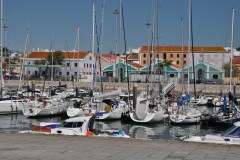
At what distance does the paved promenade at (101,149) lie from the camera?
12114mm

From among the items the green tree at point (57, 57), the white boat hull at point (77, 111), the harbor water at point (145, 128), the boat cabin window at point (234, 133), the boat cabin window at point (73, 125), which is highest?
the green tree at point (57, 57)

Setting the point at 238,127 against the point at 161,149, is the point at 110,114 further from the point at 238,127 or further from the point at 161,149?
the point at 161,149

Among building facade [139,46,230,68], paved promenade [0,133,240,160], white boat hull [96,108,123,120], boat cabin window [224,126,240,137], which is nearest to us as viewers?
paved promenade [0,133,240,160]

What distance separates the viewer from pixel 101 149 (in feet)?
43.6

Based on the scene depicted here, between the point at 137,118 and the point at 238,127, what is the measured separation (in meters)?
17.0

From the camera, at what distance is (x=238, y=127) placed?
57.4 feet

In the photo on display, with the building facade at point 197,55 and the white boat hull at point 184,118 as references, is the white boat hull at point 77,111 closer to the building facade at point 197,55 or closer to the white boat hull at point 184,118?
the white boat hull at point 184,118

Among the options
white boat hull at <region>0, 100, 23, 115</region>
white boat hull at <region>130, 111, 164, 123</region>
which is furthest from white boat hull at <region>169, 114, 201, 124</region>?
white boat hull at <region>0, 100, 23, 115</region>

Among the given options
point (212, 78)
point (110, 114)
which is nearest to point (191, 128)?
point (110, 114)

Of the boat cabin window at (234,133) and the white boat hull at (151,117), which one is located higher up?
the boat cabin window at (234,133)

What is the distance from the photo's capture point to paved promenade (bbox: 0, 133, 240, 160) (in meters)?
12.1

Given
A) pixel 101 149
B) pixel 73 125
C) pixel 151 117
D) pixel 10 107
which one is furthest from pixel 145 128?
pixel 101 149

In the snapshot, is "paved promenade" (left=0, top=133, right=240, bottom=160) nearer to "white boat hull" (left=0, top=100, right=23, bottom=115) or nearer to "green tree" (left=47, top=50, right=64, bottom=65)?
"white boat hull" (left=0, top=100, right=23, bottom=115)

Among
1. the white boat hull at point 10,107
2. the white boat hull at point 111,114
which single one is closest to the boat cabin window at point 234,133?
the white boat hull at point 111,114
